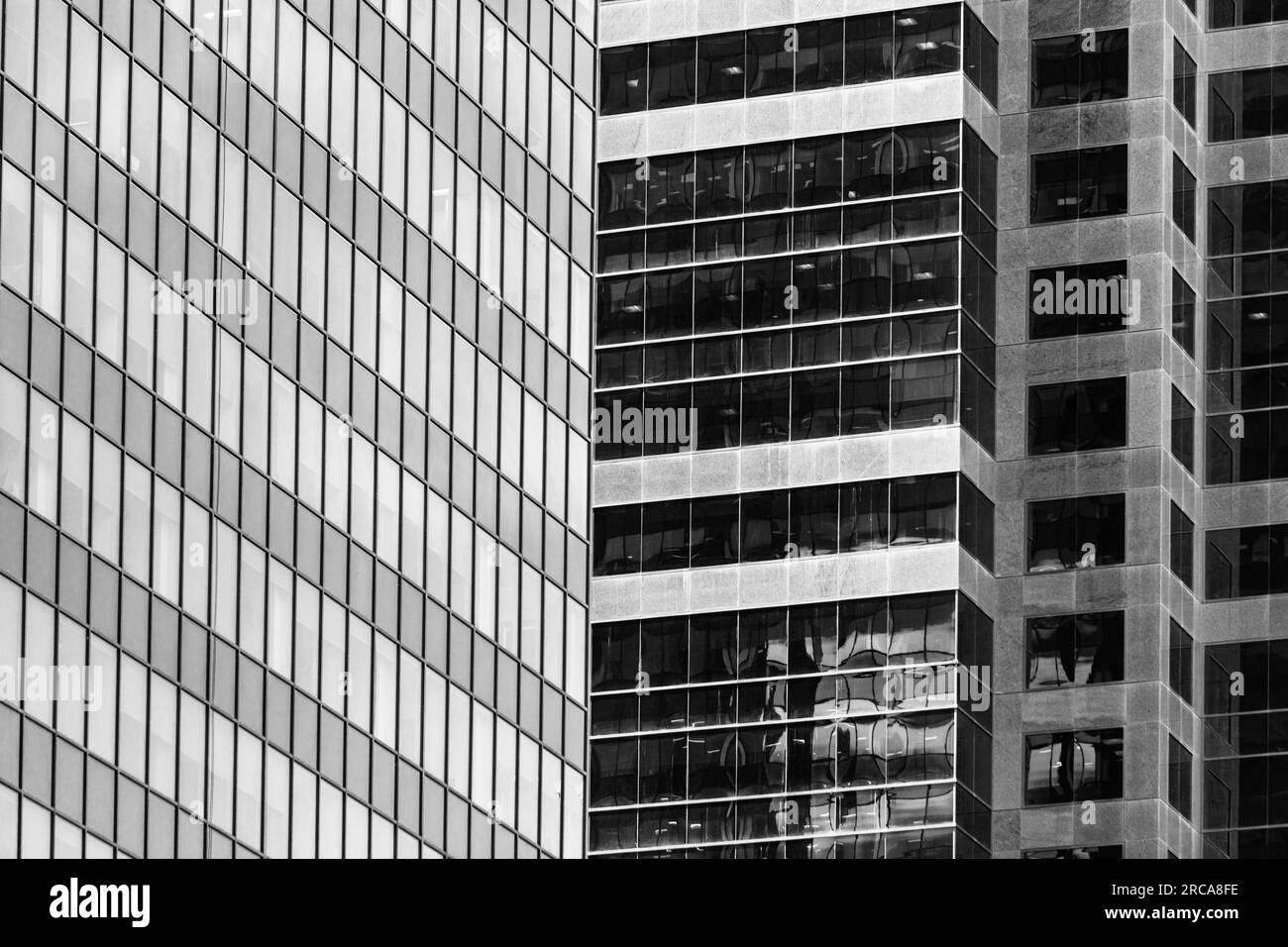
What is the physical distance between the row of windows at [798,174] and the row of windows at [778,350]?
3.73 m

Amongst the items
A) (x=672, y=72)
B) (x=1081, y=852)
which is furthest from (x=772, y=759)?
(x=672, y=72)

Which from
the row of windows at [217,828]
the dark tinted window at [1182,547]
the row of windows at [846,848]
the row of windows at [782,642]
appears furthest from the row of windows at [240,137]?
the dark tinted window at [1182,547]

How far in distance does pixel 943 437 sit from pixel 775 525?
18.5 ft

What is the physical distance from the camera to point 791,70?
99.4 m

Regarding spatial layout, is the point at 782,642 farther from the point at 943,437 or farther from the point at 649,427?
the point at 649,427

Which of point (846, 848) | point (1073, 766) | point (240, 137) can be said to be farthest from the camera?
point (846, 848)

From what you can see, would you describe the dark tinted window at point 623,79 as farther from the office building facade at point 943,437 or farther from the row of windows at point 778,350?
the row of windows at point 778,350

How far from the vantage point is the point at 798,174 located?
98625 millimetres

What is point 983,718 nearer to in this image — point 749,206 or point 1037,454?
point 1037,454

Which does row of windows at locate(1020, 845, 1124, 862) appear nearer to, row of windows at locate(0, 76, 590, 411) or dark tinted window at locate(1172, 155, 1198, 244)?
dark tinted window at locate(1172, 155, 1198, 244)

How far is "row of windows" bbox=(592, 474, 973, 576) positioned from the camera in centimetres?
9500

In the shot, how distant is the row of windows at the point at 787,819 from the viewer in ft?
303
